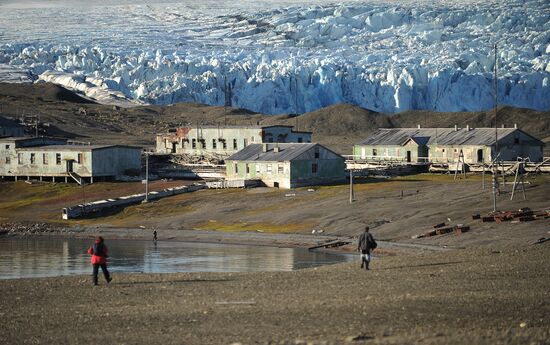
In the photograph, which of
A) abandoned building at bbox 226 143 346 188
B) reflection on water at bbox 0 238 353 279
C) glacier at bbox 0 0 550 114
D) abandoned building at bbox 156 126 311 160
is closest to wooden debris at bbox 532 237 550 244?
reflection on water at bbox 0 238 353 279

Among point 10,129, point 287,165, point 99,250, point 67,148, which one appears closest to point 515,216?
point 99,250

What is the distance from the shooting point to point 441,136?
77.9 metres

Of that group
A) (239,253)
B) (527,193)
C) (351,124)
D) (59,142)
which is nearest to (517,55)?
(351,124)

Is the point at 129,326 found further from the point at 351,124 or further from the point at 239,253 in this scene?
the point at 351,124

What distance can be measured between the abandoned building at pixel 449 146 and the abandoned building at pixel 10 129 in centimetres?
2301

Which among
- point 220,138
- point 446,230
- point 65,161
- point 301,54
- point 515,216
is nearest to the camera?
→ point 446,230

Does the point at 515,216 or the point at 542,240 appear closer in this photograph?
the point at 542,240

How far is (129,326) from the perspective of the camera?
69.1 ft

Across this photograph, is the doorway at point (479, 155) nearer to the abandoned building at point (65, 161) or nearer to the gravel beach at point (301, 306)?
the abandoned building at point (65, 161)

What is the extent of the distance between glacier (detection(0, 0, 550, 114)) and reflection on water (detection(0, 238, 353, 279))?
2954 inches

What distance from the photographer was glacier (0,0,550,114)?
122500mm

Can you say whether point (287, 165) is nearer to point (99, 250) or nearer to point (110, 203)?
point (110, 203)

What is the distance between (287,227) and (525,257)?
65.7 ft

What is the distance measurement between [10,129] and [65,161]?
16.4m
